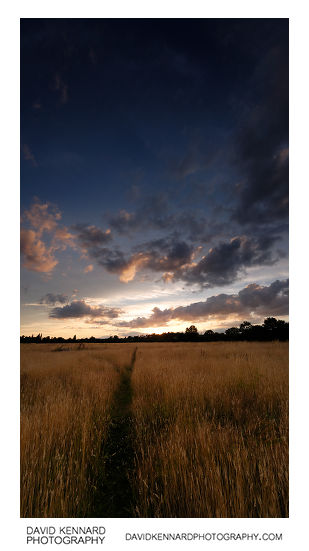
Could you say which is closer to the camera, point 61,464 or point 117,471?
point 61,464

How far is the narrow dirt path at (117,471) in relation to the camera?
2.59m

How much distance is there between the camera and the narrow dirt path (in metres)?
2.59

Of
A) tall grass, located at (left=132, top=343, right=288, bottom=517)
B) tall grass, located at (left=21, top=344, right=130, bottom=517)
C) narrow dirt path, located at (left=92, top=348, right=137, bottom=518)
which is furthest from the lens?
narrow dirt path, located at (left=92, top=348, right=137, bottom=518)

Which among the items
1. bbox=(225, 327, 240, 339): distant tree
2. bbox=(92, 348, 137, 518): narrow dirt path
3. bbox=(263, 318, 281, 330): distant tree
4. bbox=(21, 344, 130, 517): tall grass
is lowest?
bbox=(225, 327, 240, 339): distant tree

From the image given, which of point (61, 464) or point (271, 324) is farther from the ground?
point (61, 464)

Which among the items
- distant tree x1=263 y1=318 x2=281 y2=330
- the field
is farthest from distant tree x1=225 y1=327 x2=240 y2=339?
the field

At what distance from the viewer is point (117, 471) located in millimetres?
3279

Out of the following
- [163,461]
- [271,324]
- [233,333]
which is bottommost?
[233,333]

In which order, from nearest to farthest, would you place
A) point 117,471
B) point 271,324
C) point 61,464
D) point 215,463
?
point 215,463 → point 61,464 → point 117,471 → point 271,324

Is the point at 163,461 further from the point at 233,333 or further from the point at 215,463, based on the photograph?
the point at 233,333

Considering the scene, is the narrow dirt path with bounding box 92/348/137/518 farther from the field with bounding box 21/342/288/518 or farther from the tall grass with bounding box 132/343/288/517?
the tall grass with bounding box 132/343/288/517

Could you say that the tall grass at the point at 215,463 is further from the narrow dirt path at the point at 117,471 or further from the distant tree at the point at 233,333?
the distant tree at the point at 233,333

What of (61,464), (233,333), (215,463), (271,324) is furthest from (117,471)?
(233,333)
